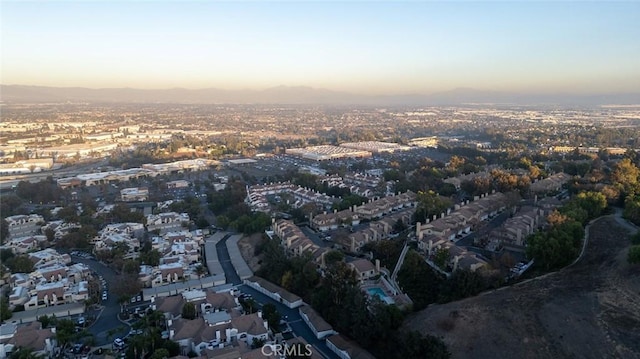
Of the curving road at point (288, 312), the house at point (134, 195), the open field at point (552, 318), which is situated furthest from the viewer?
the house at point (134, 195)

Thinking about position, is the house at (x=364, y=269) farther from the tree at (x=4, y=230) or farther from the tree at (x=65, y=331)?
the tree at (x=4, y=230)

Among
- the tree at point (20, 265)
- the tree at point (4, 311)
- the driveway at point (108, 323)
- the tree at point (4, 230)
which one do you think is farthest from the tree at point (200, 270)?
the tree at point (4, 230)

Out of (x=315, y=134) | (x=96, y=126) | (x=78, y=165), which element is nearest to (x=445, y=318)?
(x=78, y=165)

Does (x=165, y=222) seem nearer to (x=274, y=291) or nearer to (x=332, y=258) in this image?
(x=274, y=291)

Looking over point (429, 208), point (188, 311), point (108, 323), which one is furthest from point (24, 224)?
point (429, 208)

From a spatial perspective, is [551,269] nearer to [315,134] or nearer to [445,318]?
[445,318]

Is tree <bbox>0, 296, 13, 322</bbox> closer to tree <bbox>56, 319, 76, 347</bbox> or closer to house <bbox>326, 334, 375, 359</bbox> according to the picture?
tree <bbox>56, 319, 76, 347</bbox>
